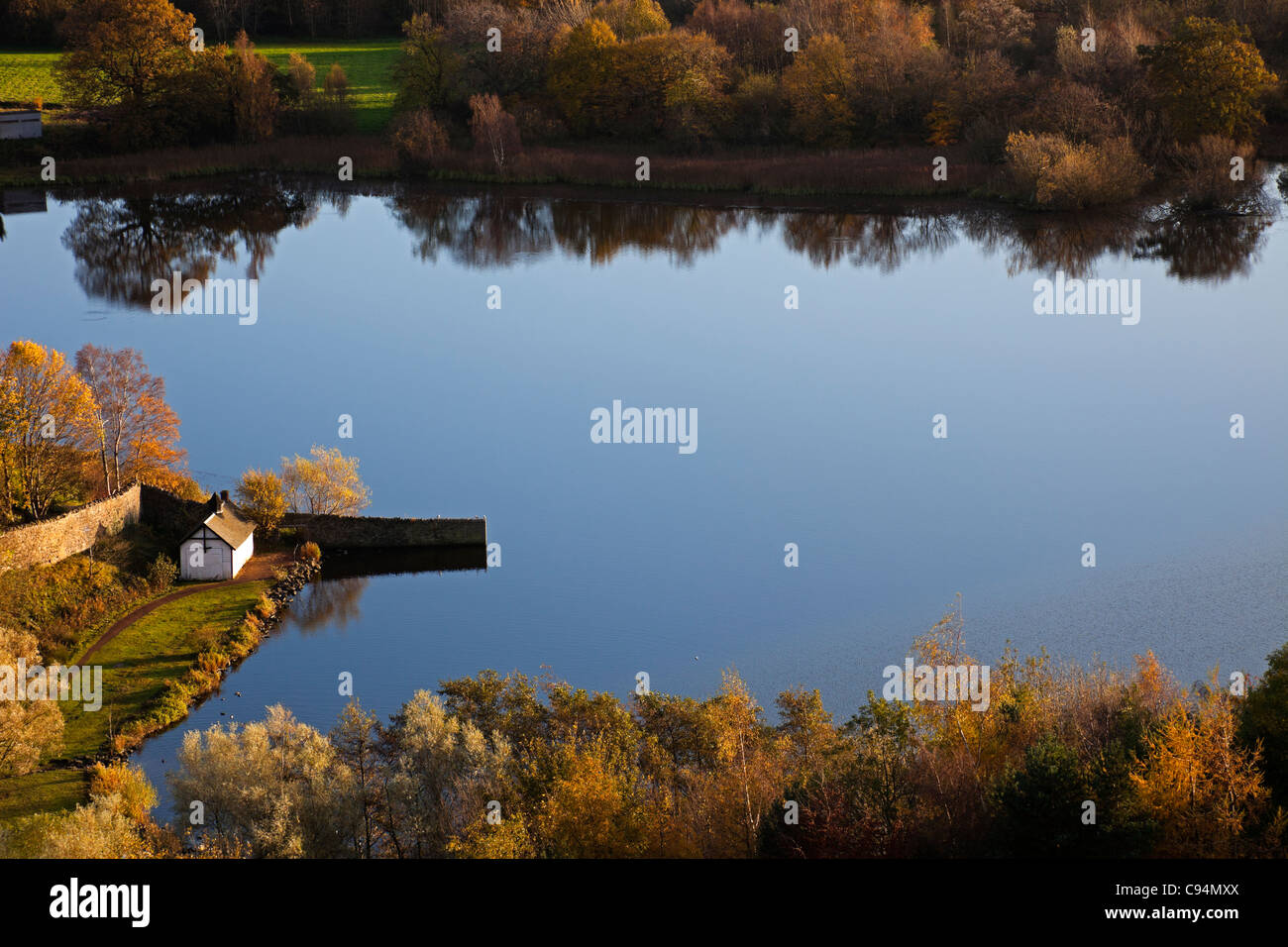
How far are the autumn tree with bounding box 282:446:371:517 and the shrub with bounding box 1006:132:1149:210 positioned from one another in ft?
135

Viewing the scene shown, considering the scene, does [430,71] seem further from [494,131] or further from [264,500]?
[264,500]

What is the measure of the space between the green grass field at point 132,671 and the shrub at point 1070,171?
4614cm

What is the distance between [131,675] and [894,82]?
58580 millimetres

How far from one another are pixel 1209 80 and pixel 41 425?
185 ft

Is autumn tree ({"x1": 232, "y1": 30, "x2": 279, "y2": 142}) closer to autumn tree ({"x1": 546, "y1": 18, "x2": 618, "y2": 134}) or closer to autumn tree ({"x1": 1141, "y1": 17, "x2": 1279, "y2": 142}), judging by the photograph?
autumn tree ({"x1": 546, "y1": 18, "x2": 618, "y2": 134})

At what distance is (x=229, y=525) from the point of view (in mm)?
36938

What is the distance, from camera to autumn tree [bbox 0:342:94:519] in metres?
37.4

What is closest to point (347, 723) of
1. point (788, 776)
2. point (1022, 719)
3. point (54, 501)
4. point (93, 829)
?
point (93, 829)

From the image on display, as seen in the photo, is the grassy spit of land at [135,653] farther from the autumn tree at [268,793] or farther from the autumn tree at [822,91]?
the autumn tree at [822,91]

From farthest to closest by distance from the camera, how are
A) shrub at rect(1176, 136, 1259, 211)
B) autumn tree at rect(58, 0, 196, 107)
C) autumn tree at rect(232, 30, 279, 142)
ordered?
autumn tree at rect(232, 30, 279, 142)
autumn tree at rect(58, 0, 196, 107)
shrub at rect(1176, 136, 1259, 211)

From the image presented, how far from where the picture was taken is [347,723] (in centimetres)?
2667

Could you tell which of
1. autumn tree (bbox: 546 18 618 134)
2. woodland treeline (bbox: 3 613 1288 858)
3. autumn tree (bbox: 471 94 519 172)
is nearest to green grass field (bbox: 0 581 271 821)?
woodland treeline (bbox: 3 613 1288 858)
